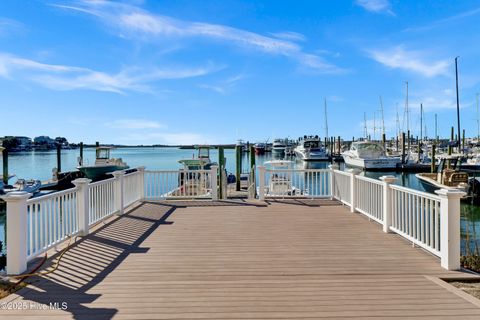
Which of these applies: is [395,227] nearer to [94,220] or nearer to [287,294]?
[287,294]

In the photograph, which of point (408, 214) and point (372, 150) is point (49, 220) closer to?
point (408, 214)

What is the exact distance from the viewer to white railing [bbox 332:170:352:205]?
8141mm

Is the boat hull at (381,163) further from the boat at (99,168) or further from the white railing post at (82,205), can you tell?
the white railing post at (82,205)

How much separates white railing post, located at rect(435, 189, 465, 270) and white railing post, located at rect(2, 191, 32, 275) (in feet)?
16.0

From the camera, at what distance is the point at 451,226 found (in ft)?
12.8

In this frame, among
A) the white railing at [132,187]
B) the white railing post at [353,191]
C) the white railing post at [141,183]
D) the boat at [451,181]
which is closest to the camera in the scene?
the white railing post at [353,191]

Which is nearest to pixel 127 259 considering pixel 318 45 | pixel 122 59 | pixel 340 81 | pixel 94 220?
pixel 94 220

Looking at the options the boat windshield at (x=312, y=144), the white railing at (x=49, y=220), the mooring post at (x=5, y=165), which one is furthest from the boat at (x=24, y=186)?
the boat windshield at (x=312, y=144)

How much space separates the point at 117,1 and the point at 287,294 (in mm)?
11113

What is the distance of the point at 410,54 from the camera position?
15867 millimetres

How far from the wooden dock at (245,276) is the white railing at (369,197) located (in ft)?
0.74

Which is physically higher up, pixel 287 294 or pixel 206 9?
pixel 206 9

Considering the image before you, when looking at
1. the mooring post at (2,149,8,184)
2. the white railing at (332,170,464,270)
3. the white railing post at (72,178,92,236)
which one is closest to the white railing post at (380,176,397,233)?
the white railing at (332,170,464,270)

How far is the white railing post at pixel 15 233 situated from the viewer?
3.81 m
